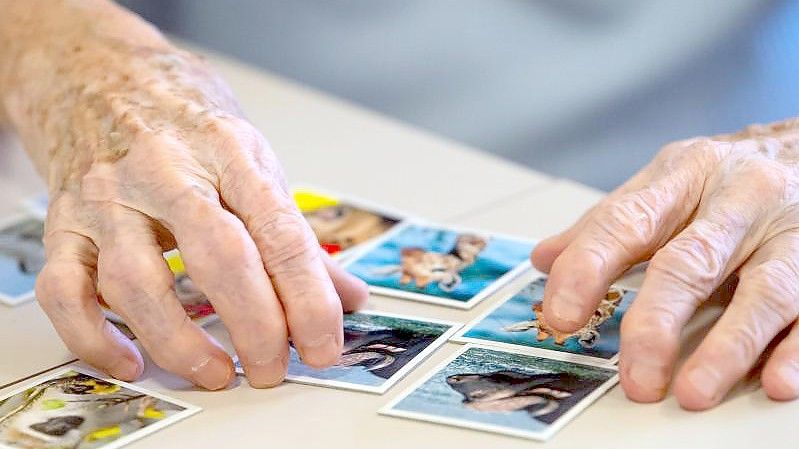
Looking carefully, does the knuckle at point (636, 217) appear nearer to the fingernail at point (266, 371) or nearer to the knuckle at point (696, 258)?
the knuckle at point (696, 258)

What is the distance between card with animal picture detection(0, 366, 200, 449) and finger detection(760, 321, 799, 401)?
0.41 m

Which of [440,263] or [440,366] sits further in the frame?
[440,263]

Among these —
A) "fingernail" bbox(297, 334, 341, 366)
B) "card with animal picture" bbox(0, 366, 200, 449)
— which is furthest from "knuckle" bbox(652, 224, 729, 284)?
"card with animal picture" bbox(0, 366, 200, 449)

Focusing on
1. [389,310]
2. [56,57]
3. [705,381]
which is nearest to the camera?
[705,381]

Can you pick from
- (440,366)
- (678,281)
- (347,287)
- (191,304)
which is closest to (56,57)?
(191,304)

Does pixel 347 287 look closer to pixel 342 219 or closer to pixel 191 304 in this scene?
pixel 191 304

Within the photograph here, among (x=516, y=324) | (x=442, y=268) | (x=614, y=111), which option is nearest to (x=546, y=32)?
(x=614, y=111)

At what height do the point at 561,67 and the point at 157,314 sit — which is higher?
the point at 561,67

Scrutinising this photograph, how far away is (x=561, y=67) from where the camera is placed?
1.40m

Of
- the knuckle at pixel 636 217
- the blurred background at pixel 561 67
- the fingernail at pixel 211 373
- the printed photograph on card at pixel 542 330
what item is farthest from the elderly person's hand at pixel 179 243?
the blurred background at pixel 561 67

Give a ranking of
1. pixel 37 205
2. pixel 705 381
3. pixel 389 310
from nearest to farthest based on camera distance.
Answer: pixel 705 381 → pixel 389 310 → pixel 37 205

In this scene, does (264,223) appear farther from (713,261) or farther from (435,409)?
(713,261)

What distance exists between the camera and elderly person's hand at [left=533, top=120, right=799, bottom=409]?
788 mm

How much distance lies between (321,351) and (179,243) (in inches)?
5.5
